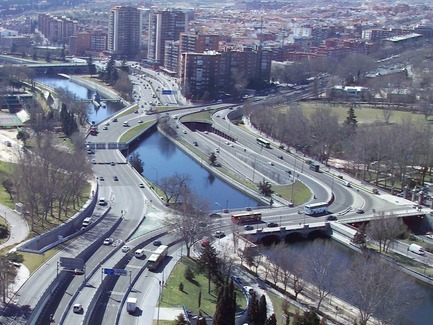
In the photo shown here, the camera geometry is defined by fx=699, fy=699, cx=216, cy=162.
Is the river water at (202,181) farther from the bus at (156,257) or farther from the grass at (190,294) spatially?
the bus at (156,257)

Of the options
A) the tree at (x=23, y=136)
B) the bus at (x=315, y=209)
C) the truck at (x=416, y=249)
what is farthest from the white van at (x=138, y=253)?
the tree at (x=23, y=136)

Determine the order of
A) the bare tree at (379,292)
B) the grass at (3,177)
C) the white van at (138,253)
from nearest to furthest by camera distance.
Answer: the bare tree at (379,292)
the white van at (138,253)
the grass at (3,177)

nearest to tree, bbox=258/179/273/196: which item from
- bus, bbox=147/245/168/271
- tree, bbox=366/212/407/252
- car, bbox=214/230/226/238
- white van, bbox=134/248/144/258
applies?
car, bbox=214/230/226/238

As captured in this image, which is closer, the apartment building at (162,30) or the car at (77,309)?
the car at (77,309)

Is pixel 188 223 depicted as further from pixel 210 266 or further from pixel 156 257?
pixel 210 266

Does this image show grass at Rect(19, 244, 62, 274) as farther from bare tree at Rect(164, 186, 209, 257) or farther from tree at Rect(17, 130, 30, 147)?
tree at Rect(17, 130, 30, 147)

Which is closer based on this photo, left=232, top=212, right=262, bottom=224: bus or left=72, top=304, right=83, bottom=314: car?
left=72, top=304, right=83, bottom=314: car

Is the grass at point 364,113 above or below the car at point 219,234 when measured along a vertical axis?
above
